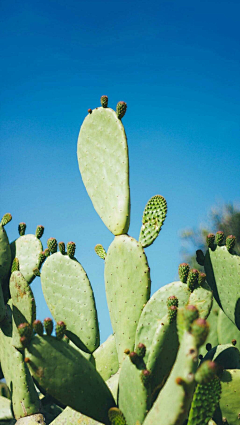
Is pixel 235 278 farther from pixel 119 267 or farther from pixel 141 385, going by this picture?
pixel 141 385

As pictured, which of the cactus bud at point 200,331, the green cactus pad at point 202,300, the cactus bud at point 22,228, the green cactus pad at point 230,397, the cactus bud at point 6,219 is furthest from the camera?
the cactus bud at point 22,228

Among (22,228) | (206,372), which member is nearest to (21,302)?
(206,372)

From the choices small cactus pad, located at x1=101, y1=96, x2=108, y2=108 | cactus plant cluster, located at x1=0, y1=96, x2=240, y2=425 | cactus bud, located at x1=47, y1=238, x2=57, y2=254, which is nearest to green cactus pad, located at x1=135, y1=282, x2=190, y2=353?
cactus plant cluster, located at x1=0, y1=96, x2=240, y2=425

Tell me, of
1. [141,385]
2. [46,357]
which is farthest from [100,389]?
[46,357]

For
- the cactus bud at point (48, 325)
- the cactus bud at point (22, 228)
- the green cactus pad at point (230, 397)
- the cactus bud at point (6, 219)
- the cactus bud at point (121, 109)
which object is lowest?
the green cactus pad at point (230, 397)

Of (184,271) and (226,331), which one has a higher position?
(184,271)


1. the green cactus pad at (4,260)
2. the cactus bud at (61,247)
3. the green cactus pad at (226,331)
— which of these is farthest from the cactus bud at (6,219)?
the green cactus pad at (226,331)

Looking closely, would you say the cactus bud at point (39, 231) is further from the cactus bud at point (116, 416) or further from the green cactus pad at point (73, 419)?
the cactus bud at point (116, 416)

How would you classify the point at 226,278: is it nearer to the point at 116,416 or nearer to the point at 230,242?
the point at 230,242
